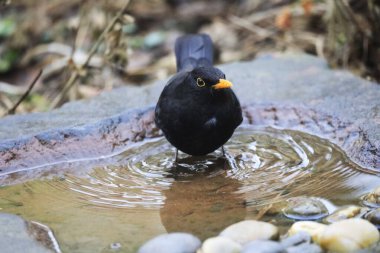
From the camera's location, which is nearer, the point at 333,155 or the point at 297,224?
the point at 297,224

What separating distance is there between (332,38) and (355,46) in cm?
38

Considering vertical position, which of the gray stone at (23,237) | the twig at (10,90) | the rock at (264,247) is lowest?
the twig at (10,90)

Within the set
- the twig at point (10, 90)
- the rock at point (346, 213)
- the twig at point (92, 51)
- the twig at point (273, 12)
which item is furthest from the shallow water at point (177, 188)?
the twig at point (273, 12)

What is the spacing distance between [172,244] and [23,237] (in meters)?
0.76

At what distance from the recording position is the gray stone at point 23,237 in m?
3.06

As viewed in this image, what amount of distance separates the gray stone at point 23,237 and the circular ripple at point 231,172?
0.54 m

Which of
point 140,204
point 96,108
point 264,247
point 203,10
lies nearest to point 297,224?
point 264,247

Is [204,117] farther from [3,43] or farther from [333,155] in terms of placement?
[3,43]

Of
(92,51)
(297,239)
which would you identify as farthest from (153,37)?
(297,239)

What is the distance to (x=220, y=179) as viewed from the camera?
4203 mm

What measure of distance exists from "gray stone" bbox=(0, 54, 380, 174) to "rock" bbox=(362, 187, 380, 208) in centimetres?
52

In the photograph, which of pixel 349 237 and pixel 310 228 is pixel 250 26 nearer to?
pixel 310 228

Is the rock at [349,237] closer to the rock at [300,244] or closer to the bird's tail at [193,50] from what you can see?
the rock at [300,244]

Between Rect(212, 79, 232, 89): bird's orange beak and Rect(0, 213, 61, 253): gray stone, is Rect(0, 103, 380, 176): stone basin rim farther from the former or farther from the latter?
Rect(0, 213, 61, 253): gray stone
